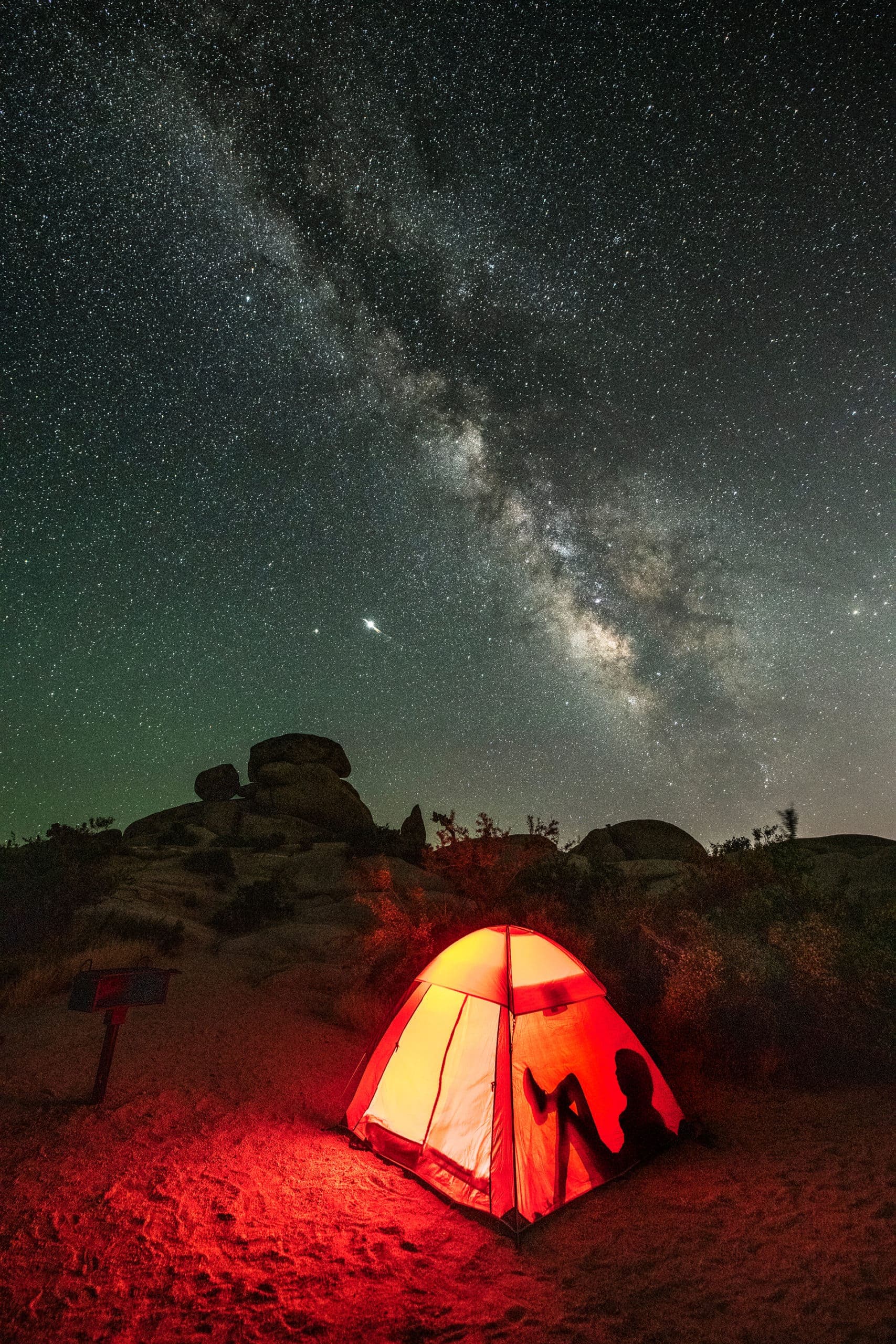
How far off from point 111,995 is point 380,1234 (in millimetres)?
3964

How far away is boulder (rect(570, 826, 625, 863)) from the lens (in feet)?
95.1

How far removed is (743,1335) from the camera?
3.63m

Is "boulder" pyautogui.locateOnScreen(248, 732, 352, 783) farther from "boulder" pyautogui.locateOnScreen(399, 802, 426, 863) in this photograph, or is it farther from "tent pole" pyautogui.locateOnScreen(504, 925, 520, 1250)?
"tent pole" pyautogui.locateOnScreen(504, 925, 520, 1250)

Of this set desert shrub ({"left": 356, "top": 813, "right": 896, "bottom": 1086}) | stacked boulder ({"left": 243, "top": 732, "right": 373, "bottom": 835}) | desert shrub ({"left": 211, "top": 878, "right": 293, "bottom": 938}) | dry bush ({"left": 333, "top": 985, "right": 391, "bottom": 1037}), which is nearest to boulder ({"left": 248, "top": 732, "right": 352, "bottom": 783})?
stacked boulder ({"left": 243, "top": 732, "right": 373, "bottom": 835})

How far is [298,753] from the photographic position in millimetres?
40031

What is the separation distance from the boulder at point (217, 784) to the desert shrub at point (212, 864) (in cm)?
1290

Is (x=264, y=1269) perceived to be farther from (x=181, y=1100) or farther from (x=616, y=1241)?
(x=181, y=1100)

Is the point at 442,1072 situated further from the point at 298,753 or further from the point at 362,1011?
the point at 298,753

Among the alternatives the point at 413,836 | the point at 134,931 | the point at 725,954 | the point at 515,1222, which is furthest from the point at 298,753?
the point at 515,1222

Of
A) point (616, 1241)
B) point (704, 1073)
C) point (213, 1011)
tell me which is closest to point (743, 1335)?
point (616, 1241)

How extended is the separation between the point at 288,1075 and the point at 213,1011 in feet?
10.3

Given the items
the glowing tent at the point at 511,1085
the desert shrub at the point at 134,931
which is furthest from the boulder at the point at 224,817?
the glowing tent at the point at 511,1085

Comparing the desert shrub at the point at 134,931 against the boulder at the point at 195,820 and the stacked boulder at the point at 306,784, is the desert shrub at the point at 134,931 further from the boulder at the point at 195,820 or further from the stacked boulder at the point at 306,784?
the stacked boulder at the point at 306,784

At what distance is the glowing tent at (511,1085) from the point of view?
555 centimetres
